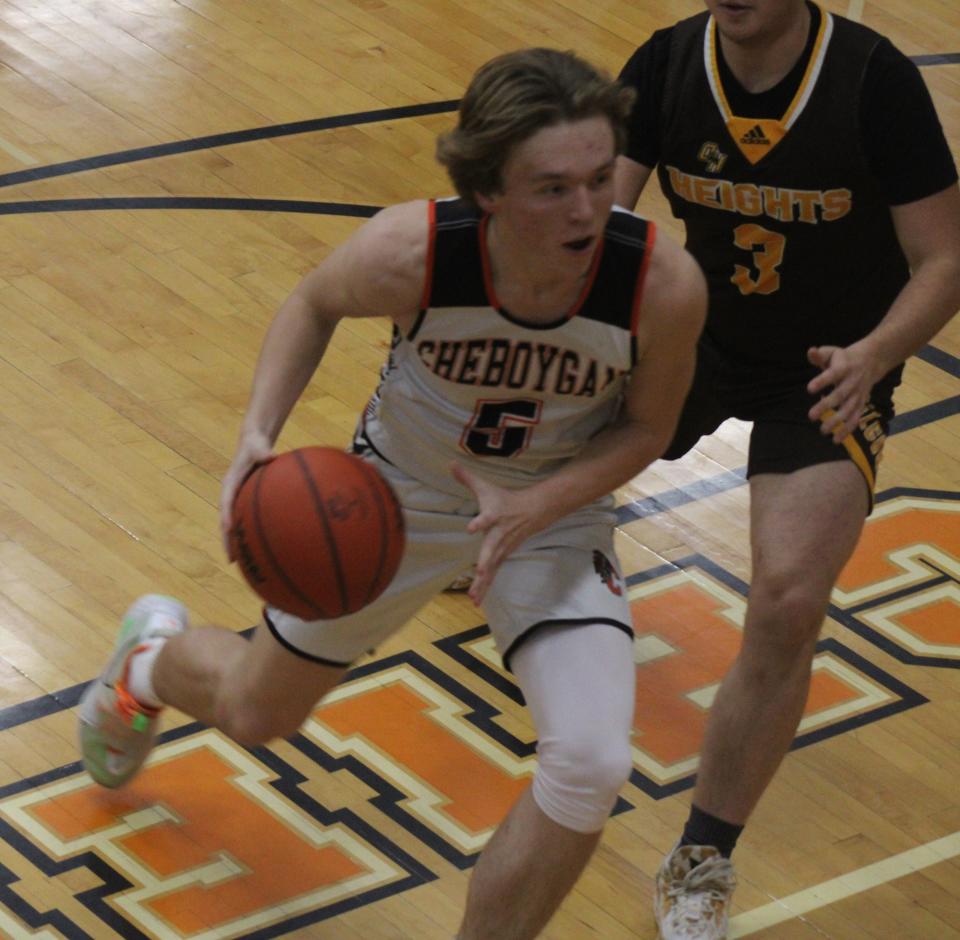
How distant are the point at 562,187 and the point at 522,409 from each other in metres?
0.46

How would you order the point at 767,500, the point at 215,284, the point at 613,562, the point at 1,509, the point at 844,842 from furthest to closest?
the point at 215,284 → the point at 1,509 → the point at 844,842 → the point at 767,500 → the point at 613,562

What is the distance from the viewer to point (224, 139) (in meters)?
6.56

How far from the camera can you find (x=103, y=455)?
16.3 feet

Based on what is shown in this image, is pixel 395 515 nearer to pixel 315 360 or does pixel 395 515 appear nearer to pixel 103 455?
pixel 315 360

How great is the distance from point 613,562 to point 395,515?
45 centimetres

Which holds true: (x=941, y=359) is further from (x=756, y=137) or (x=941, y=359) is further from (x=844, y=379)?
(x=844, y=379)

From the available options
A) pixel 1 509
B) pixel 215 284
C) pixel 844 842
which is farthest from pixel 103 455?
pixel 844 842

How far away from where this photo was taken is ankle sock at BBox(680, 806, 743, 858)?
12.1ft

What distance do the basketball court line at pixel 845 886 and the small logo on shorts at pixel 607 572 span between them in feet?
2.74

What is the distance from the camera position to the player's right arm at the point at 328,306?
3.15 meters

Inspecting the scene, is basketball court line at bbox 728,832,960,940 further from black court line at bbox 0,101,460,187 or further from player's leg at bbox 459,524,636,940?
black court line at bbox 0,101,460,187

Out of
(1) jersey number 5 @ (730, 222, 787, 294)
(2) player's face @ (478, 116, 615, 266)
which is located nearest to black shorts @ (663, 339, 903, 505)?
(1) jersey number 5 @ (730, 222, 787, 294)

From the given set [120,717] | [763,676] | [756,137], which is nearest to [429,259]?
[756,137]

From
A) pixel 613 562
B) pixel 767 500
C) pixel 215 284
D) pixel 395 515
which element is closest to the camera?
pixel 395 515
